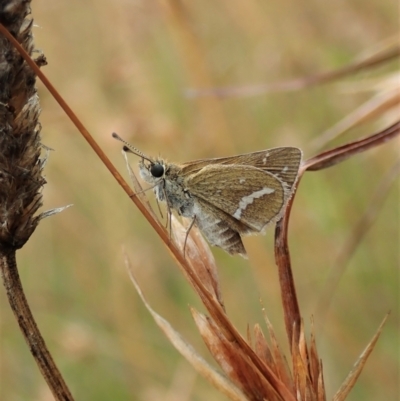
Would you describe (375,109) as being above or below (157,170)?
below

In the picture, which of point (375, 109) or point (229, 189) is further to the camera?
point (229, 189)

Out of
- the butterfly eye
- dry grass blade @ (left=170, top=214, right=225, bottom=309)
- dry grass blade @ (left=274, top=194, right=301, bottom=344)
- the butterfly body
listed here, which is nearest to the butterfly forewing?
the butterfly body

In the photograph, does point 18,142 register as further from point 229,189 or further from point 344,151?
point 229,189

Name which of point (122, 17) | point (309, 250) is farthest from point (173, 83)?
point (309, 250)

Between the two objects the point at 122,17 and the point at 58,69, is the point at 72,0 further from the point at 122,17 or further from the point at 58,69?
the point at 122,17

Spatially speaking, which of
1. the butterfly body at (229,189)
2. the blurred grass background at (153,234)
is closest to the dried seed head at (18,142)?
the butterfly body at (229,189)

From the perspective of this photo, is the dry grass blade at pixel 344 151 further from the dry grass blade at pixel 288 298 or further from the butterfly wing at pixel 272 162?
the butterfly wing at pixel 272 162

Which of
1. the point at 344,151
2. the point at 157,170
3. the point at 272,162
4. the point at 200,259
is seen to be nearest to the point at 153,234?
the point at 157,170
